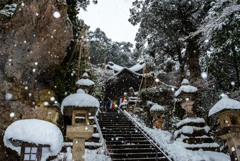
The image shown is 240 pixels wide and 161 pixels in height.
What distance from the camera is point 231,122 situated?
7.84m

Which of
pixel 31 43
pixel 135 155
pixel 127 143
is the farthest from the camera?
pixel 31 43

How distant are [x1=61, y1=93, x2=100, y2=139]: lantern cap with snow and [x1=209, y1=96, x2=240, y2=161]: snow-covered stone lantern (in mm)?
4459

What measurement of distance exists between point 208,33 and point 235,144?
4.17 metres

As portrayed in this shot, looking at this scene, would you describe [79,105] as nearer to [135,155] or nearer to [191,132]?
[135,155]

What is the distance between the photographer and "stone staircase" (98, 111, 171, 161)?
348 inches

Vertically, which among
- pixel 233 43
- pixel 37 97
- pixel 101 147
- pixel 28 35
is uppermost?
pixel 28 35

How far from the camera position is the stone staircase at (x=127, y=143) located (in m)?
8.84

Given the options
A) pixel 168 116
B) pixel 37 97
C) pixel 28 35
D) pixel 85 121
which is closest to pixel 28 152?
pixel 85 121

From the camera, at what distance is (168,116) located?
15.5 meters

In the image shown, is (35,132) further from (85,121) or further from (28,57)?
(28,57)

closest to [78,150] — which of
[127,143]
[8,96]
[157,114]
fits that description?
[127,143]

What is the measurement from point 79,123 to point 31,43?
559cm

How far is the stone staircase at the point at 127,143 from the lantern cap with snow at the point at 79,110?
1719 mm

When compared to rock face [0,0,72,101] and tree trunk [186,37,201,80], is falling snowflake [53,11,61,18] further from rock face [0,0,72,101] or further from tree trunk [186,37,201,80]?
tree trunk [186,37,201,80]
